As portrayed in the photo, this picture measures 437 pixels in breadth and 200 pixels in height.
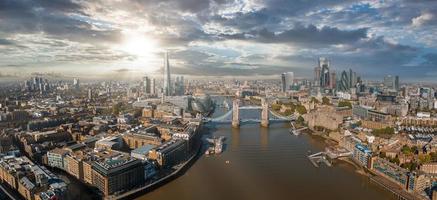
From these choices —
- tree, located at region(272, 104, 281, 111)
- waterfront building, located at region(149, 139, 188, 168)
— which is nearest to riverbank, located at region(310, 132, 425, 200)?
waterfront building, located at region(149, 139, 188, 168)

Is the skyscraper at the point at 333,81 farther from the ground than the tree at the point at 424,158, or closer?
farther from the ground

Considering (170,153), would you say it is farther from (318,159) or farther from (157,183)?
(318,159)

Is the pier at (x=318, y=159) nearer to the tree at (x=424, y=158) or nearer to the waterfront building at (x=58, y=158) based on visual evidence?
the tree at (x=424, y=158)

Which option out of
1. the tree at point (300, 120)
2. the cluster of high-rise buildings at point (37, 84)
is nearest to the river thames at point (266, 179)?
the tree at point (300, 120)

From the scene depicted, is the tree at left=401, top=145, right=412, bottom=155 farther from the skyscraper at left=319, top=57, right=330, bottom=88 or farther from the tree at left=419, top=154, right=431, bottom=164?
the skyscraper at left=319, top=57, right=330, bottom=88

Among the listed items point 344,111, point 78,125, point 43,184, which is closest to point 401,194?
point 43,184

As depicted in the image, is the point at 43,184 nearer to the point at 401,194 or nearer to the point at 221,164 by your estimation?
the point at 221,164
